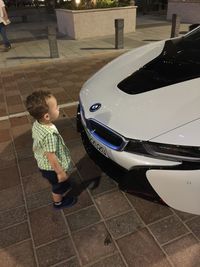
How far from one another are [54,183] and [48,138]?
0.54 meters

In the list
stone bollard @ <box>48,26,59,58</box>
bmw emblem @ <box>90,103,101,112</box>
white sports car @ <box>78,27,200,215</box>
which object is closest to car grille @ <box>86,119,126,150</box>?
white sports car @ <box>78,27,200,215</box>

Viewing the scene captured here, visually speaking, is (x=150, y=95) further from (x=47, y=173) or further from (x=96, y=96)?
(x=47, y=173)

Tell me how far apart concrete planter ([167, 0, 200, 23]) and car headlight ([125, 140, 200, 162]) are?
13.8m

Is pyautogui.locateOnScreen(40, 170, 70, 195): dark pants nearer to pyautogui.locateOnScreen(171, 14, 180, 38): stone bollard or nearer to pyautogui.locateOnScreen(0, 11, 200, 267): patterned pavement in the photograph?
pyautogui.locateOnScreen(0, 11, 200, 267): patterned pavement

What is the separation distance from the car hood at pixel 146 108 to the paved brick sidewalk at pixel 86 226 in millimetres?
844

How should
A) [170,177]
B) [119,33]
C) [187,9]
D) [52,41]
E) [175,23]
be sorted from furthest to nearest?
[187,9] → [175,23] → [119,33] → [52,41] → [170,177]

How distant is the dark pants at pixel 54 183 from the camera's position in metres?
2.40

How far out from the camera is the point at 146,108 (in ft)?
7.22

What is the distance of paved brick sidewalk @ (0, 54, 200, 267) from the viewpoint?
216 centimetres

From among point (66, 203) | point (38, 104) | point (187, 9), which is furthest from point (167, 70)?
point (187, 9)

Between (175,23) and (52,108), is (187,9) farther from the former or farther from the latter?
(52,108)

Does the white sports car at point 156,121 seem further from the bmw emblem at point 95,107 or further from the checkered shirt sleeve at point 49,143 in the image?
the checkered shirt sleeve at point 49,143

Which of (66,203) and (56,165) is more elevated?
(56,165)

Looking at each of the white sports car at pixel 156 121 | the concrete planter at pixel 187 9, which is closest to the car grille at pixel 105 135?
the white sports car at pixel 156 121
